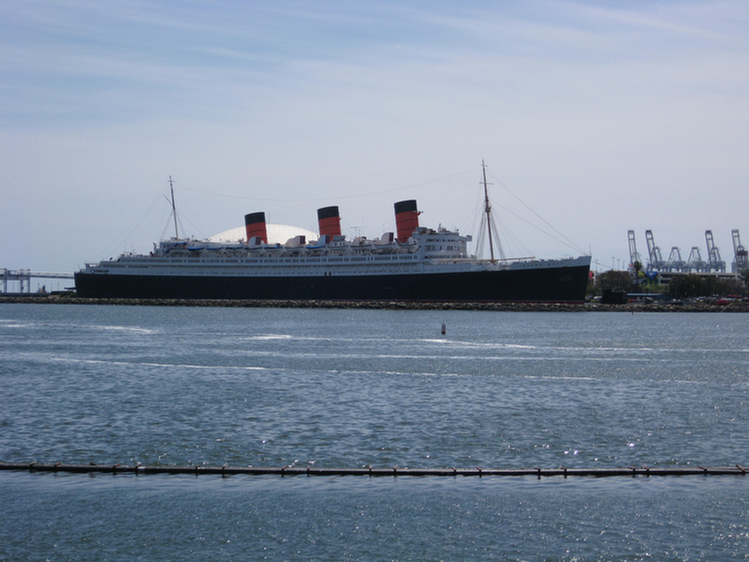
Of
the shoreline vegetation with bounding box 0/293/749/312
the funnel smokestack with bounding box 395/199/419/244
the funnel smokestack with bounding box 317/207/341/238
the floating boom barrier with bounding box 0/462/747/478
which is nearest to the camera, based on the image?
the floating boom barrier with bounding box 0/462/747/478

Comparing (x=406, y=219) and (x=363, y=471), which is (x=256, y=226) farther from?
(x=363, y=471)

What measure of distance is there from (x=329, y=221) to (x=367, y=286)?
12223mm

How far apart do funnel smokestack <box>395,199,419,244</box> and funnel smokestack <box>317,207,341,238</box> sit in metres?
8.65

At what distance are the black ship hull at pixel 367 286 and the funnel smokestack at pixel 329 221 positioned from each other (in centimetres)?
742

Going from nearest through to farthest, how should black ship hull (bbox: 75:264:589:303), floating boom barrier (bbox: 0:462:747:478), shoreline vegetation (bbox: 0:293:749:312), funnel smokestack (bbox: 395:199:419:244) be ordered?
1. floating boom barrier (bbox: 0:462:747:478)
2. shoreline vegetation (bbox: 0:293:749:312)
3. black ship hull (bbox: 75:264:589:303)
4. funnel smokestack (bbox: 395:199:419:244)

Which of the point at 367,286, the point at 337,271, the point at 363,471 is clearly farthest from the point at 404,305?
the point at 363,471

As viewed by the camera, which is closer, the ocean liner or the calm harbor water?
the calm harbor water

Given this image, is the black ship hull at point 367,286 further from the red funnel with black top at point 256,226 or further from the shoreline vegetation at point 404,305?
the red funnel with black top at point 256,226

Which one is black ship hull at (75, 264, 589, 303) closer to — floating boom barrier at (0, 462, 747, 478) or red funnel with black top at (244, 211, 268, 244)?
red funnel with black top at (244, 211, 268, 244)

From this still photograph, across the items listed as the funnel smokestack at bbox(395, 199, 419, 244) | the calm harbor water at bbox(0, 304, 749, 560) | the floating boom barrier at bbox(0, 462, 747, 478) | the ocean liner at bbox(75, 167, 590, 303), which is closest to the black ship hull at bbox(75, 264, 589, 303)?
the ocean liner at bbox(75, 167, 590, 303)

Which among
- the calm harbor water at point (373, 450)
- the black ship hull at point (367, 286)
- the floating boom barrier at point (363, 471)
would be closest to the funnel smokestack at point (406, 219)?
the black ship hull at point (367, 286)

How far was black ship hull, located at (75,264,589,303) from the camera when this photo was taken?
77750 millimetres

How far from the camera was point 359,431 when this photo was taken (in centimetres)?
1689

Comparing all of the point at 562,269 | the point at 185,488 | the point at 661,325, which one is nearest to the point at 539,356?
the point at 185,488
